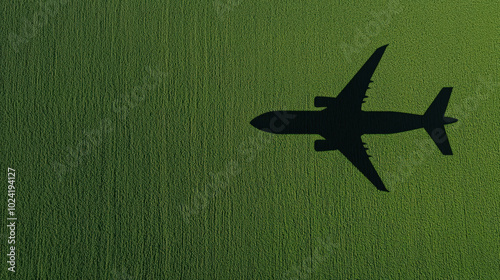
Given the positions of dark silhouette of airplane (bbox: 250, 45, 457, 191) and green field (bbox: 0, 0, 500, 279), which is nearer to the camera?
green field (bbox: 0, 0, 500, 279)

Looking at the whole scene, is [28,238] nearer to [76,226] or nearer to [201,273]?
[76,226]

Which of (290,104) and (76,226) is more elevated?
(290,104)

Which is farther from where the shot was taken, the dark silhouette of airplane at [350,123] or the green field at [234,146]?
the dark silhouette of airplane at [350,123]

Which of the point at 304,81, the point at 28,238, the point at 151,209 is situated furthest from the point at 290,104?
the point at 28,238

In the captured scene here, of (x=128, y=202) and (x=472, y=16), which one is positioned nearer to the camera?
(x=128, y=202)

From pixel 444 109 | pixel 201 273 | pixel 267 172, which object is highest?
pixel 444 109
